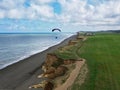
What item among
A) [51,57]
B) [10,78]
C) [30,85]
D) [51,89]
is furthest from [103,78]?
[10,78]

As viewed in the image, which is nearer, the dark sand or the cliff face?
the dark sand

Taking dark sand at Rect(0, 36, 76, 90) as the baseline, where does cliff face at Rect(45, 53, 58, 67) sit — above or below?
above

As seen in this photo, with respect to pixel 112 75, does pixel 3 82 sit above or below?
below

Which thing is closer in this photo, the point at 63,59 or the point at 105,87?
the point at 105,87

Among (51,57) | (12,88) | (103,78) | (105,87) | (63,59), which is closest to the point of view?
(105,87)

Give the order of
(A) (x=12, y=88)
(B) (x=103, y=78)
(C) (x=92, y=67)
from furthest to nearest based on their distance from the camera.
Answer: (A) (x=12, y=88) → (C) (x=92, y=67) → (B) (x=103, y=78)

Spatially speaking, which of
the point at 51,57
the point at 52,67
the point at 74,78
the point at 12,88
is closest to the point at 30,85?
the point at 12,88

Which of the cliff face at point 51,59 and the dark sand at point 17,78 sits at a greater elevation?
the cliff face at point 51,59

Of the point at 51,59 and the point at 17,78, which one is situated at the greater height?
the point at 51,59

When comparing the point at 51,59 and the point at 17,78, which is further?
the point at 17,78

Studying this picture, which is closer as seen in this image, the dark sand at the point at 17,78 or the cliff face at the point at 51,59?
the dark sand at the point at 17,78

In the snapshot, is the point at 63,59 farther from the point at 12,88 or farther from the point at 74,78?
the point at 74,78
